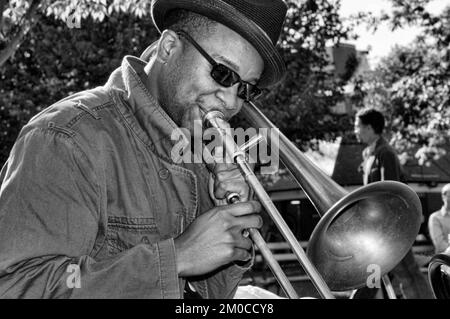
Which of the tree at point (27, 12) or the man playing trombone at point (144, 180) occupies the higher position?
the tree at point (27, 12)

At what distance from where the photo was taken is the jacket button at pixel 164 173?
2197 millimetres

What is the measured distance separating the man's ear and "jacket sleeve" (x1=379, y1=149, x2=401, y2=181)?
3.57 m

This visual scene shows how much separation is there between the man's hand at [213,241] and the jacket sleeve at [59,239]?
4 cm

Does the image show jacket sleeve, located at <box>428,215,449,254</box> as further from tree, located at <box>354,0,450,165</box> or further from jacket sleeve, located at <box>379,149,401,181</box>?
tree, located at <box>354,0,450,165</box>

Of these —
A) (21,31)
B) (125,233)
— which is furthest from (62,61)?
(125,233)

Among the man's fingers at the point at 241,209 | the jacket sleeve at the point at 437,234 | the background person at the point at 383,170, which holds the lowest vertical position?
Result: the jacket sleeve at the point at 437,234

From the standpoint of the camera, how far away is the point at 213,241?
5.91 feet

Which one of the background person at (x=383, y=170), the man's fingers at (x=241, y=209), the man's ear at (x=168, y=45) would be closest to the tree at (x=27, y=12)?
the background person at (x=383, y=170)

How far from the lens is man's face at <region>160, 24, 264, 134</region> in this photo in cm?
235

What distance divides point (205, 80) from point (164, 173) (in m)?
0.39

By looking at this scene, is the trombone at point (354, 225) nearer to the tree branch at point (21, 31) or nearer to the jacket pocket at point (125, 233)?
the jacket pocket at point (125, 233)

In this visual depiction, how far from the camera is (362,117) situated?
624 centimetres

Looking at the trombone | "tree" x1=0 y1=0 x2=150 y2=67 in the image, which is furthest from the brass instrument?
"tree" x1=0 y1=0 x2=150 y2=67

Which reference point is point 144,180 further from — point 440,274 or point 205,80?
point 440,274
